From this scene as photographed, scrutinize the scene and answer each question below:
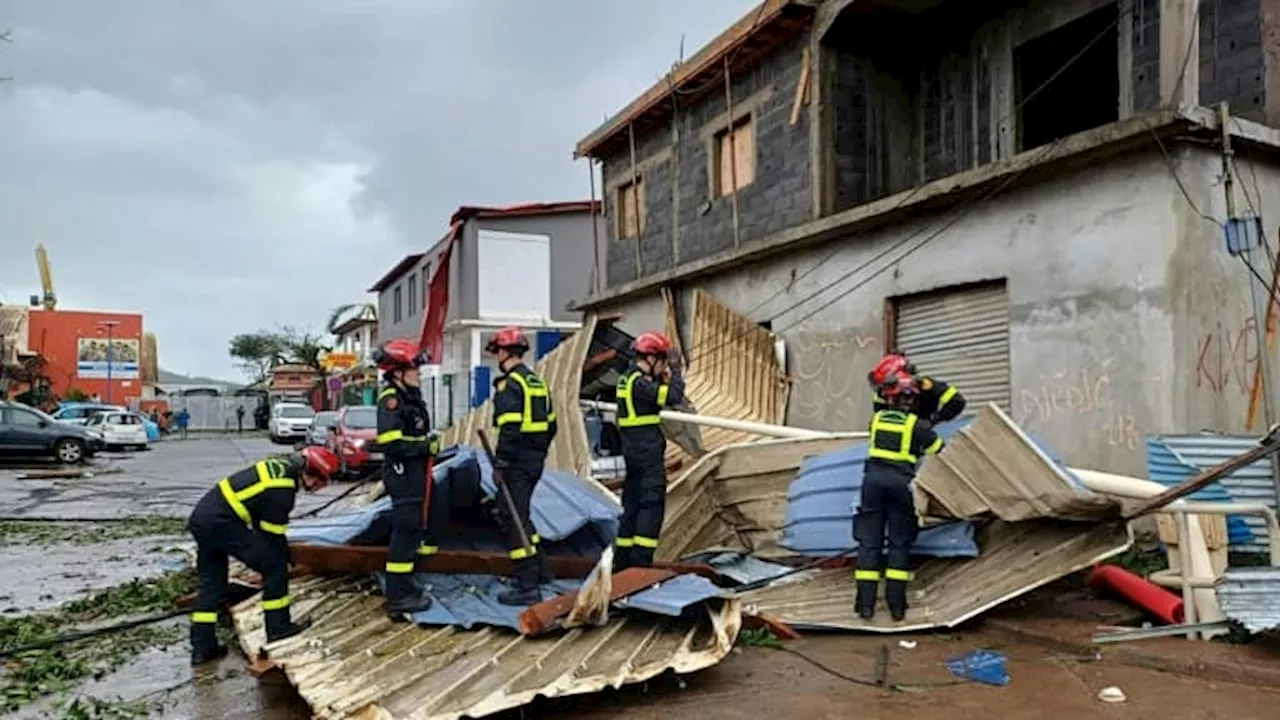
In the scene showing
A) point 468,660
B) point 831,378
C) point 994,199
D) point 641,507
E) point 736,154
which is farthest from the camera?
point 736,154

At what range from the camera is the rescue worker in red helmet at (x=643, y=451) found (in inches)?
266

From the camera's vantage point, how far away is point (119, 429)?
2962 centimetres

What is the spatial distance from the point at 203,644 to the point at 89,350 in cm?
4723

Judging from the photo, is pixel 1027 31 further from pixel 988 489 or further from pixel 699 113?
pixel 988 489

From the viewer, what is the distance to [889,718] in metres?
4.51

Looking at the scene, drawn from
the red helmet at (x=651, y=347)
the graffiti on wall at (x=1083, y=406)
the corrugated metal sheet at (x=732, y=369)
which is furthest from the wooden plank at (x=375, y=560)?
the corrugated metal sheet at (x=732, y=369)

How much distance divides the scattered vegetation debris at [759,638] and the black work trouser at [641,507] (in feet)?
3.28

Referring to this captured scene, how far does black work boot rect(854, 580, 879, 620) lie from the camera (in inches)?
240

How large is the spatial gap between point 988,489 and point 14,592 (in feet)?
26.1

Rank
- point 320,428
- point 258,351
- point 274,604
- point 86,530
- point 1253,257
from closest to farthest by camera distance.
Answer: point 274,604 → point 1253,257 → point 86,530 → point 320,428 → point 258,351

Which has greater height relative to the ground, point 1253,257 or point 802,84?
point 802,84

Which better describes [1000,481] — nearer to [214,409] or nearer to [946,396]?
[946,396]

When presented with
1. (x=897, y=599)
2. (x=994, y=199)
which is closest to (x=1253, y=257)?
(x=994, y=199)

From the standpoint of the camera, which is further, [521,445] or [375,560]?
[375,560]
